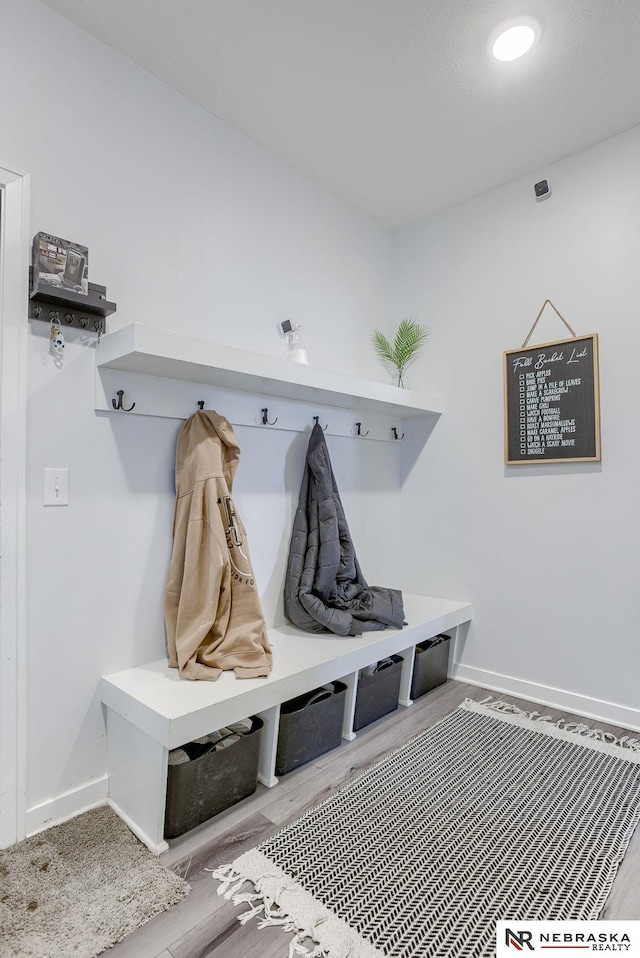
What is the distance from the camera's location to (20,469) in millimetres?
1636

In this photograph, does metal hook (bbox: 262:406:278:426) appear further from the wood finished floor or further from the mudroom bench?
the wood finished floor

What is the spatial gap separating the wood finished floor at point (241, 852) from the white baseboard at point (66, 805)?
0.37 meters

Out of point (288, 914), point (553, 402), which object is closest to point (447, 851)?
point (288, 914)

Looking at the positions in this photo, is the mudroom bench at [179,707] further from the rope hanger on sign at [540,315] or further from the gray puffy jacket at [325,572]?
the rope hanger on sign at [540,315]

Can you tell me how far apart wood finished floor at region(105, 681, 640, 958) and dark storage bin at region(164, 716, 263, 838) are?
36mm

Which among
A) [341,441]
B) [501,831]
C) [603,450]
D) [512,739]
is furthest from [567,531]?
[501,831]

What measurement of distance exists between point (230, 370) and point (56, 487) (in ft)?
2.29

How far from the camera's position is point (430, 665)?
105 inches

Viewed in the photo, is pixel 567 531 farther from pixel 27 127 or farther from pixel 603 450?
pixel 27 127

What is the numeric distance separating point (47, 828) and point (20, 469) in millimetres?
1117

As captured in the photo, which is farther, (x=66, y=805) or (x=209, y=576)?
(x=209, y=576)

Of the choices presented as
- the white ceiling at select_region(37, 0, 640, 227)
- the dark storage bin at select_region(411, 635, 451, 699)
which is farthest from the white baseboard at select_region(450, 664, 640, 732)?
the white ceiling at select_region(37, 0, 640, 227)

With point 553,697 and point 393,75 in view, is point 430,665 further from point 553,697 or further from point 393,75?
point 393,75

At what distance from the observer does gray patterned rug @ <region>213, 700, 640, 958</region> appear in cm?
128
